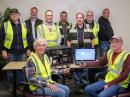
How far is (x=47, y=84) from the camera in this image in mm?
4484

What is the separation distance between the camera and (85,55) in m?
5.46

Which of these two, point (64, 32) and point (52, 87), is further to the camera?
point (64, 32)

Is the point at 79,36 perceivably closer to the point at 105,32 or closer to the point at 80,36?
the point at 80,36

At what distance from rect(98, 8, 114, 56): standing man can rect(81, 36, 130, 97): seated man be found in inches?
A: 112

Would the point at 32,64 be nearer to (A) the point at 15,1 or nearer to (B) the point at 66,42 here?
(B) the point at 66,42

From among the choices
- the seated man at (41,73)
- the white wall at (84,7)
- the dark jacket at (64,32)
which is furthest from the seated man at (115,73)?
the white wall at (84,7)

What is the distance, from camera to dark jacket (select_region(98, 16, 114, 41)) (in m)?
7.74

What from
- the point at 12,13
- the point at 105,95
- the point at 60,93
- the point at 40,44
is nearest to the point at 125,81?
the point at 105,95

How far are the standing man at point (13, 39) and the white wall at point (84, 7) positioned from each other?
1.84 metres

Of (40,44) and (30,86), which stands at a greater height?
(40,44)

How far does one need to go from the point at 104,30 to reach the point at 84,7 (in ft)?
3.06

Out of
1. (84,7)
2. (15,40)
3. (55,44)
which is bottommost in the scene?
(55,44)

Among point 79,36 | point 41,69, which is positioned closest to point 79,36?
point 79,36

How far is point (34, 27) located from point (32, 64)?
8.34 ft
